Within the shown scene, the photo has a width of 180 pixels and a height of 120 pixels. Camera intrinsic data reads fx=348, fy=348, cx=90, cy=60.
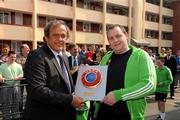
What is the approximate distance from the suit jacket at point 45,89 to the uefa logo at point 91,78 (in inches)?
8.5

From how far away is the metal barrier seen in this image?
735cm

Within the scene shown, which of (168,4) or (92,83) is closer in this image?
(92,83)

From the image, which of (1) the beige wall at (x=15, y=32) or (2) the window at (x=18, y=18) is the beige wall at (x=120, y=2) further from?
(1) the beige wall at (x=15, y=32)

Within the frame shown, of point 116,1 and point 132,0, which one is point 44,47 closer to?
point 116,1

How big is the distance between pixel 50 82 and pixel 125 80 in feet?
2.68

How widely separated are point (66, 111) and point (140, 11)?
1775 inches

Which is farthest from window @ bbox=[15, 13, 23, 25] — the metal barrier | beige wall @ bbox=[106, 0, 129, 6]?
the metal barrier

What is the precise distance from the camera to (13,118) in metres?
7.55

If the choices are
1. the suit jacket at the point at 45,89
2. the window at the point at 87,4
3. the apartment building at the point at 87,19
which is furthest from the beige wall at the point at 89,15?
the suit jacket at the point at 45,89

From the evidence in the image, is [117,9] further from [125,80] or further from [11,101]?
[125,80]

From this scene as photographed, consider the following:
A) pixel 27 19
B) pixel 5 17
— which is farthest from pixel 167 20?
pixel 5 17

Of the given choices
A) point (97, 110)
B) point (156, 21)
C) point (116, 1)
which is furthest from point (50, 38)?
point (156, 21)

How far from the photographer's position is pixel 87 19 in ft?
126

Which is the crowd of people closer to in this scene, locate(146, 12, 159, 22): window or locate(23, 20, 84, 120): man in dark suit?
locate(23, 20, 84, 120): man in dark suit
